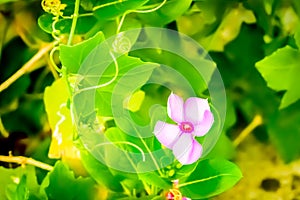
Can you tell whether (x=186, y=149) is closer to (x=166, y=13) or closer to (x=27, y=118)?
(x=166, y=13)

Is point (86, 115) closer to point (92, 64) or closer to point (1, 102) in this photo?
point (92, 64)

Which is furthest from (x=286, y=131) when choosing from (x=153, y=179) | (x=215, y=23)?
(x=153, y=179)

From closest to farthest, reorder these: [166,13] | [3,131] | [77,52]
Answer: [77,52] → [166,13] → [3,131]

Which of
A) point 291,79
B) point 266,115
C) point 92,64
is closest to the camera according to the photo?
point 92,64

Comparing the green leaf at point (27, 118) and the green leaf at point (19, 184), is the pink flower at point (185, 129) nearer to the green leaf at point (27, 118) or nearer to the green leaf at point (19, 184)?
the green leaf at point (19, 184)

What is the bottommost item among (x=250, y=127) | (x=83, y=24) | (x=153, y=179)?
(x=250, y=127)

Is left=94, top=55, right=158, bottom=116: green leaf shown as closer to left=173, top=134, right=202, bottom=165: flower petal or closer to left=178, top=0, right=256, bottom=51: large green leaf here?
left=173, top=134, right=202, bottom=165: flower petal

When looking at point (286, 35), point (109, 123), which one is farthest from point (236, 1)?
point (109, 123)
